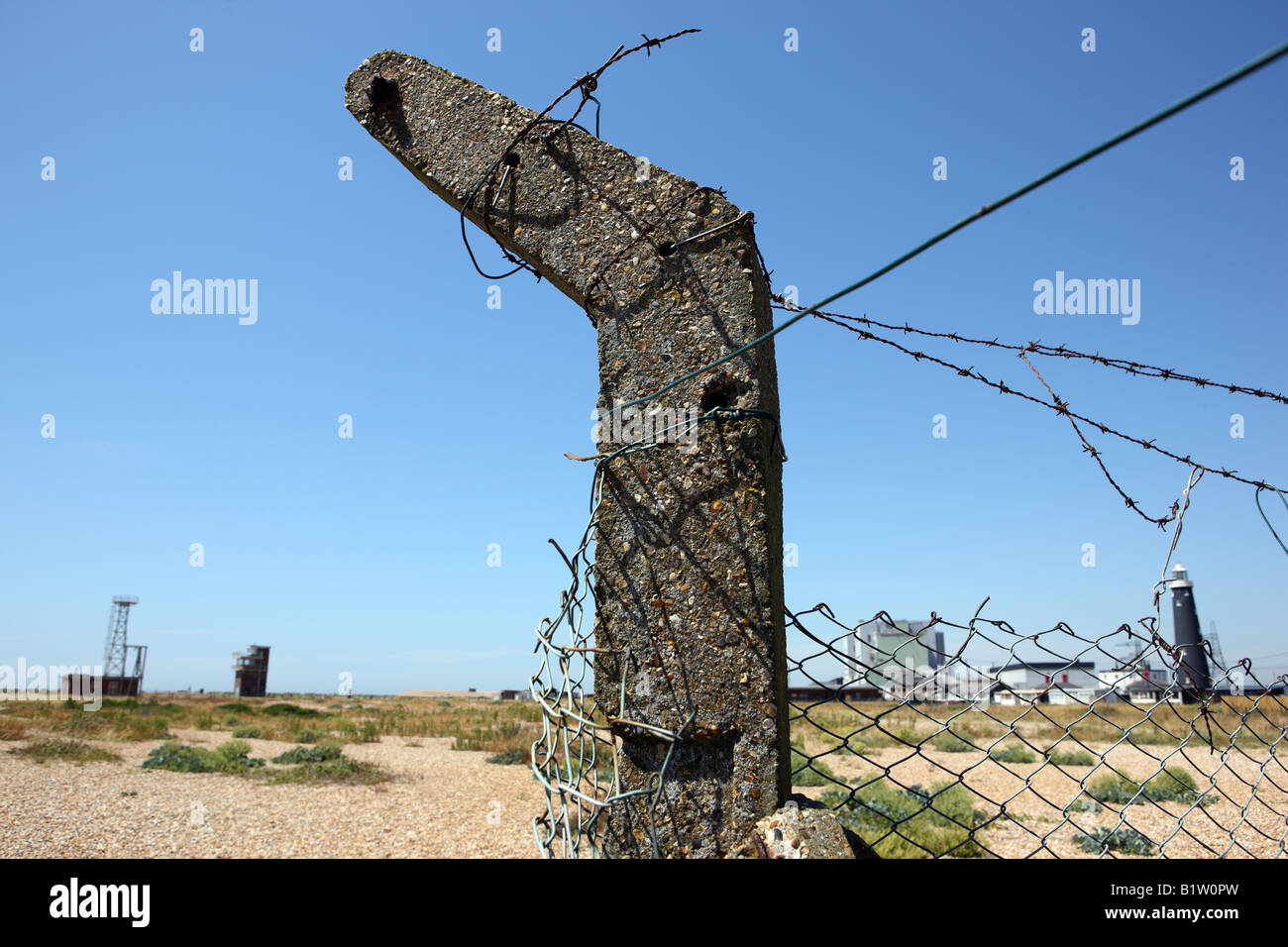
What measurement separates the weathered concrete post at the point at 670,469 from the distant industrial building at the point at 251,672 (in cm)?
4786

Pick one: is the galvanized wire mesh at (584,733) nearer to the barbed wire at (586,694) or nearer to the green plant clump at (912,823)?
the barbed wire at (586,694)

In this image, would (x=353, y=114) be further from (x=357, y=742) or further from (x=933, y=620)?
(x=357, y=742)

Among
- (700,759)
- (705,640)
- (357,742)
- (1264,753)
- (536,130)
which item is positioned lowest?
(357,742)

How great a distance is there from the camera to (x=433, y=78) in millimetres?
2084

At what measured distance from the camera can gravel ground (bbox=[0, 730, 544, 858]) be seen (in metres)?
7.64

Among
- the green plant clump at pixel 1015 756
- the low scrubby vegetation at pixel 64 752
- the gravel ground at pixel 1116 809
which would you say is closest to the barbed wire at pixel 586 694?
the gravel ground at pixel 1116 809

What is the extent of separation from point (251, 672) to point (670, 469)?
48.4 meters

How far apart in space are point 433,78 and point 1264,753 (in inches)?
697

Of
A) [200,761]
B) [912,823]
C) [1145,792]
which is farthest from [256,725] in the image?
[1145,792]

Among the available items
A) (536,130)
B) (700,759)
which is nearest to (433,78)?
(536,130)

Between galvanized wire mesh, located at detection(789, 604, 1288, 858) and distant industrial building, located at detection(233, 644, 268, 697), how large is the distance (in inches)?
1471

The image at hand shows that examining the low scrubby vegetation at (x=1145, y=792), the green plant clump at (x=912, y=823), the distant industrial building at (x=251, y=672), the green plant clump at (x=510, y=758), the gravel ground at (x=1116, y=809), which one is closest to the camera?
the gravel ground at (x=1116, y=809)

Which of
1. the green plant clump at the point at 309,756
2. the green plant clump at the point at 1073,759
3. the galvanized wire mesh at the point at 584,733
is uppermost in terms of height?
the galvanized wire mesh at the point at 584,733

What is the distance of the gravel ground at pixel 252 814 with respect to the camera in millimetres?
7637
